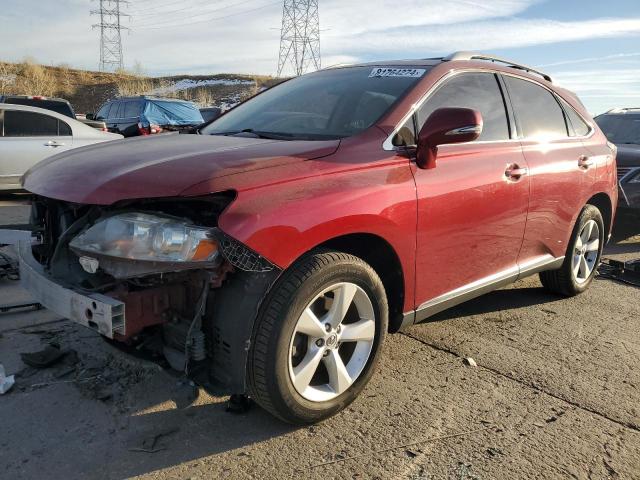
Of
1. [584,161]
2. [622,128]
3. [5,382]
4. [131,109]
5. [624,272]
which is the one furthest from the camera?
[131,109]

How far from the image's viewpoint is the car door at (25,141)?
8.64m

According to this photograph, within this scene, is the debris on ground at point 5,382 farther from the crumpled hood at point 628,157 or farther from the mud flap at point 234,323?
the crumpled hood at point 628,157

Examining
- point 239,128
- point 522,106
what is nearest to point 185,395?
point 239,128

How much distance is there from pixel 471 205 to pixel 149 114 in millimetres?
12979

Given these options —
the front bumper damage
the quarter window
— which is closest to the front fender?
the front bumper damage

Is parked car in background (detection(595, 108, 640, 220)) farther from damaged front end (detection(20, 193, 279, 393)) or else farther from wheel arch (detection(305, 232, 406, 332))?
damaged front end (detection(20, 193, 279, 393))

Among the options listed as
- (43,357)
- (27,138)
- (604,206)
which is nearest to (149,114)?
(27,138)

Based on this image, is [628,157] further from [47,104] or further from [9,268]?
[47,104]

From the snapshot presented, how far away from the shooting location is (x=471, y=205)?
3.33 meters

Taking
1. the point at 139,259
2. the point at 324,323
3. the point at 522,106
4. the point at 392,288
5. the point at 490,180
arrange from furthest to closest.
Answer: the point at 522,106 < the point at 490,180 < the point at 392,288 < the point at 324,323 < the point at 139,259

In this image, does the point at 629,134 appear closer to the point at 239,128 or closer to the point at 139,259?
the point at 239,128

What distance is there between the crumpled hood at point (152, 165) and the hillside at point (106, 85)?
3469cm

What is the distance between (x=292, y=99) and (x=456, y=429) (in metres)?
2.35

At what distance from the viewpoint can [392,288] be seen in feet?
10.2
